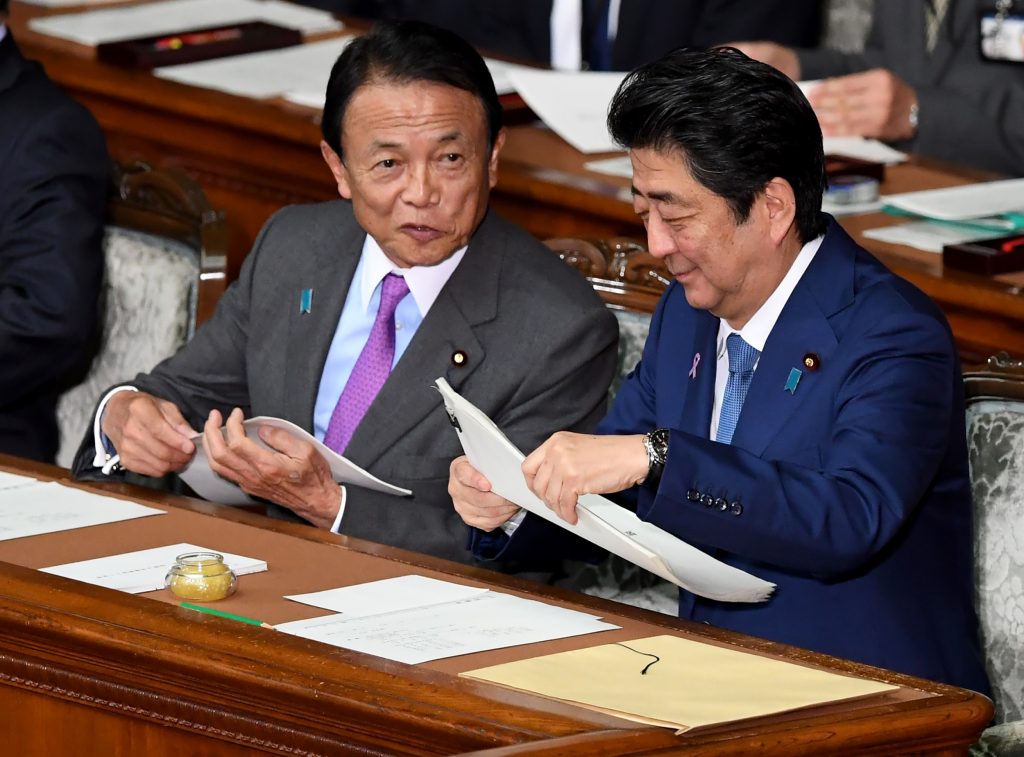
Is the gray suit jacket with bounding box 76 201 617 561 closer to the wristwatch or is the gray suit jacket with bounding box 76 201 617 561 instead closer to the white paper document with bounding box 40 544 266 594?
the white paper document with bounding box 40 544 266 594

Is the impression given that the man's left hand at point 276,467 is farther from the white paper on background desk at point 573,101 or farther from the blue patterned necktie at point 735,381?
the white paper on background desk at point 573,101

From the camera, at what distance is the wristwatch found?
221cm

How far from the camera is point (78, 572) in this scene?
2.30 metres

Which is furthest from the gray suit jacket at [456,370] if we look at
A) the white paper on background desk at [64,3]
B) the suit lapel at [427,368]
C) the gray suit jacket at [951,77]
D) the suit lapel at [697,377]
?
the white paper on background desk at [64,3]

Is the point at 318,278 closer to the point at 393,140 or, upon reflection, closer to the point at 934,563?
the point at 393,140

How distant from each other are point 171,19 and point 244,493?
2.62 m

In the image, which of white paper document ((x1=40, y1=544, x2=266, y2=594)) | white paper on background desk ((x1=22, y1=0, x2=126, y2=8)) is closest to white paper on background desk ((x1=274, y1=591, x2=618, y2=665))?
white paper document ((x1=40, y1=544, x2=266, y2=594))

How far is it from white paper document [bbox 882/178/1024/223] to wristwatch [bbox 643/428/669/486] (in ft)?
5.23

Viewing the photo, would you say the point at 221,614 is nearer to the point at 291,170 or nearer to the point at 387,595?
the point at 387,595

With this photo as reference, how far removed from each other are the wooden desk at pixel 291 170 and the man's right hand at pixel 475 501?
1.12m

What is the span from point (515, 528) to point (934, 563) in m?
0.59

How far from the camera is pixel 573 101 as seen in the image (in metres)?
4.45

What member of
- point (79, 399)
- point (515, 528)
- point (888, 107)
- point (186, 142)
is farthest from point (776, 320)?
point (186, 142)

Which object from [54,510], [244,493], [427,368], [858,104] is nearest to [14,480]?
[54,510]
